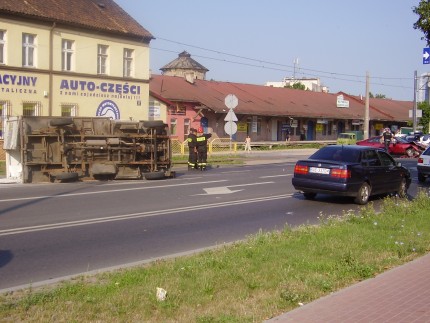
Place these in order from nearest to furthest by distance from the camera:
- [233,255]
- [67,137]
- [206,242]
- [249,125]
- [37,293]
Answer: [37,293] → [233,255] → [206,242] → [67,137] → [249,125]

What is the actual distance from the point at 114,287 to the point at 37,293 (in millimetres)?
790

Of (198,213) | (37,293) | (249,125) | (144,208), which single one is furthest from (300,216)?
(249,125)

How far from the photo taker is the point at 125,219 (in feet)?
39.1

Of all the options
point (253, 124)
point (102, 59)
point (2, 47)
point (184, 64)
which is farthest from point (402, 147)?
point (184, 64)

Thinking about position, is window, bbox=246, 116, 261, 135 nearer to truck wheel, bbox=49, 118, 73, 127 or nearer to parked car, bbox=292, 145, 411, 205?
truck wheel, bbox=49, 118, 73, 127

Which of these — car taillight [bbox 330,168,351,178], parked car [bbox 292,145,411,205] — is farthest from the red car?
car taillight [bbox 330,168,351,178]

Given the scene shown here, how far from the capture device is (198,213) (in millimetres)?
12945

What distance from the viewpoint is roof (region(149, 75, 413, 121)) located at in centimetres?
4668

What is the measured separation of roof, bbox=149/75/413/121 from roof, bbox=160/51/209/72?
60.7 feet

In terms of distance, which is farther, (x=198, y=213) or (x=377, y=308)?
(x=198, y=213)

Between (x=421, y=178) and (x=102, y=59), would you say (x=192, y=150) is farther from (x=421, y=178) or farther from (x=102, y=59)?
(x=102, y=59)

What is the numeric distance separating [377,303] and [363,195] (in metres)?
9.53

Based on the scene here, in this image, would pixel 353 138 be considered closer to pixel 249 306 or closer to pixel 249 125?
pixel 249 125

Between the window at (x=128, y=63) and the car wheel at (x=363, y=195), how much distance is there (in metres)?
23.1
